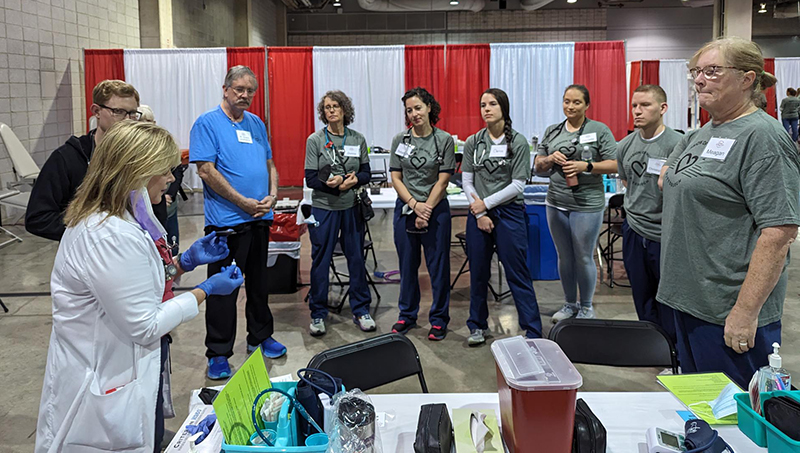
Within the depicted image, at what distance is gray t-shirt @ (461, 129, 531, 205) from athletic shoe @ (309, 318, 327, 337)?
1.31 meters

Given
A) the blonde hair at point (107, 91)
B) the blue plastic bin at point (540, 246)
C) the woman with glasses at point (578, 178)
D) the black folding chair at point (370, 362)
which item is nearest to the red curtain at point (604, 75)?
the blue plastic bin at point (540, 246)

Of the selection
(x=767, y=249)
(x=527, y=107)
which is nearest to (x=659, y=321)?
(x=767, y=249)

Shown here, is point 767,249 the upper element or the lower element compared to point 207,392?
upper

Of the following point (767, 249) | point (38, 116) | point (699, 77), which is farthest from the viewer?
point (38, 116)

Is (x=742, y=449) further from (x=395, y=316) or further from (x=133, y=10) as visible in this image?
(x=133, y=10)

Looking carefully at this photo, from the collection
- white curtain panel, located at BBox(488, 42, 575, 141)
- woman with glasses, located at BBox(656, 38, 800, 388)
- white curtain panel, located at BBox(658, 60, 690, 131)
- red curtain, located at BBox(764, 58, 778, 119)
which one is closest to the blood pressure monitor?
woman with glasses, located at BBox(656, 38, 800, 388)

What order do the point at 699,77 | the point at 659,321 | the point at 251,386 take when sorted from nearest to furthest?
1. the point at 251,386
2. the point at 699,77
3. the point at 659,321

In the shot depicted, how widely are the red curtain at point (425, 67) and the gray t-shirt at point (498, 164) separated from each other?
644 centimetres

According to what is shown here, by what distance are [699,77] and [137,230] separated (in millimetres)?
1583

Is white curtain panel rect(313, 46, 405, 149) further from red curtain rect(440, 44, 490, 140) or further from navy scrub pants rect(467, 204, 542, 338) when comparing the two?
navy scrub pants rect(467, 204, 542, 338)

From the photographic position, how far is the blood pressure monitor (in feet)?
3.63

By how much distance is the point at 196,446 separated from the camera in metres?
1.22

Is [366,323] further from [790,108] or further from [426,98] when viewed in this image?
[790,108]

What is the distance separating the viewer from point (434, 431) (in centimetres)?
114
